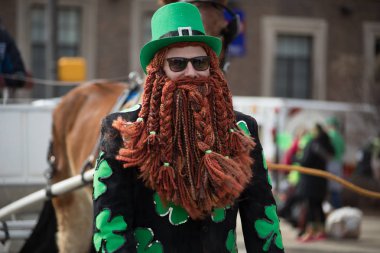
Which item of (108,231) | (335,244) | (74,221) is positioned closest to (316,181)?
(335,244)

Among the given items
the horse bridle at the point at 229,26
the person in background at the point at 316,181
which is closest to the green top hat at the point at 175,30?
the horse bridle at the point at 229,26

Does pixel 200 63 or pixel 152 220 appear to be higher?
pixel 200 63

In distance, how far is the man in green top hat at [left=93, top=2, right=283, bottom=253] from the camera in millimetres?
2664

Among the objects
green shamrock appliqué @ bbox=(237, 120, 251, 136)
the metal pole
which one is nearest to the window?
the metal pole

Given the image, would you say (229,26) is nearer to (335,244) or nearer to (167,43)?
(167,43)

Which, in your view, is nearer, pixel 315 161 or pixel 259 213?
pixel 259 213

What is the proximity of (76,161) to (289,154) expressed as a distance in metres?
7.13

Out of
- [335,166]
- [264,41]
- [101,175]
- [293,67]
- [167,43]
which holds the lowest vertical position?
[335,166]

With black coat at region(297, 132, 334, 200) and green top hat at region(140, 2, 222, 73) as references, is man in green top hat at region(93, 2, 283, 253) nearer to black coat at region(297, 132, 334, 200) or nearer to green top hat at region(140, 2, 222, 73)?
green top hat at region(140, 2, 222, 73)

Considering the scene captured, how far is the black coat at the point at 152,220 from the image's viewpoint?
2664mm

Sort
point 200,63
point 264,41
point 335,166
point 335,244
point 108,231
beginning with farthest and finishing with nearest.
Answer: point 264,41 → point 335,166 → point 335,244 → point 200,63 → point 108,231

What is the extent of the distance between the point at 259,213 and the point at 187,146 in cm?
40

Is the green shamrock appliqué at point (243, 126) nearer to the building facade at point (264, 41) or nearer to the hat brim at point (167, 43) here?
the hat brim at point (167, 43)

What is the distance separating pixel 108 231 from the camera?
2.65m
